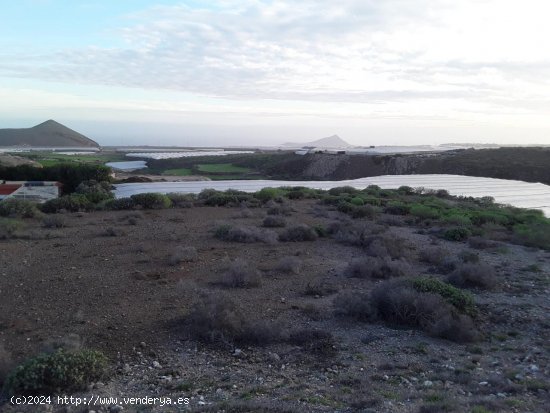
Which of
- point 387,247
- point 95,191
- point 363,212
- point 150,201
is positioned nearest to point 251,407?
point 387,247

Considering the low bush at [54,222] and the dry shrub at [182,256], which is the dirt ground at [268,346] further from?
the low bush at [54,222]

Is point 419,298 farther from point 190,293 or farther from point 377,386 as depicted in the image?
point 190,293

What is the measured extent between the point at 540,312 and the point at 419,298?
2.64m

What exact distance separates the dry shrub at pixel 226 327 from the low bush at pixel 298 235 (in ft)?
26.2

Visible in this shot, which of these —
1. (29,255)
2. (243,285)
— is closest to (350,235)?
(243,285)

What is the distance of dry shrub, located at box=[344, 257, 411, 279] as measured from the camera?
1186 centimetres

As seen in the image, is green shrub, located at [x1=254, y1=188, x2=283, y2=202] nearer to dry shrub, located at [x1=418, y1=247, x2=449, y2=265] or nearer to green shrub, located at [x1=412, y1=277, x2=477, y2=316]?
dry shrub, located at [x1=418, y1=247, x2=449, y2=265]

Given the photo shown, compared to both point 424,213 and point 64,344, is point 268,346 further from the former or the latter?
point 424,213

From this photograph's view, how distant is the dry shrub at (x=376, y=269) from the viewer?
1186 centimetres

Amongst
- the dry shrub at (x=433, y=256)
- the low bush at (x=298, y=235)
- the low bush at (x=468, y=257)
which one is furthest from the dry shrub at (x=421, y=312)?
the low bush at (x=298, y=235)

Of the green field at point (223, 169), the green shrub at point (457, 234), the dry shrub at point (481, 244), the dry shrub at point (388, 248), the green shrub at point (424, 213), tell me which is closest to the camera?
the dry shrub at point (388, 248)

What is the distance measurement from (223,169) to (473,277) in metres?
56.6

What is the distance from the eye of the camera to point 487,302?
10.3 meters

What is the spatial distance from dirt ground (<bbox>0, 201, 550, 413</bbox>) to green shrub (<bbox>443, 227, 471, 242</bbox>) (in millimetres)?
2336
